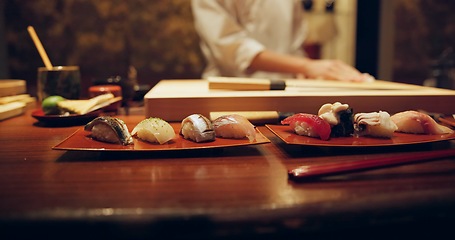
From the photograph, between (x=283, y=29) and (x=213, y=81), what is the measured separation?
1538 mm

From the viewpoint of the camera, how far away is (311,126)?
0.90 meters

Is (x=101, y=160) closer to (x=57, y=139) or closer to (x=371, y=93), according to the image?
(x=57, y=139)

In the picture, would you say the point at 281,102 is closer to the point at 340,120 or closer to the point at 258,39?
the point at 340,120

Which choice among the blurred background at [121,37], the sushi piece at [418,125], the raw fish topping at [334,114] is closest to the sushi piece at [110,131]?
the raw fish topping at [334,114]

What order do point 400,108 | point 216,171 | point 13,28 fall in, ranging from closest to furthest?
point 216,171 → point 400,108 → point 13,28

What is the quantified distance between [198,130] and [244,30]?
6.27 feet

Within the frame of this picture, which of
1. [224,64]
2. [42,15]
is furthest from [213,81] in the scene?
[42,15]

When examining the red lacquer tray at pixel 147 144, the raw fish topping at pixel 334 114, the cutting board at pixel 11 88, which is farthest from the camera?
the cutting board at pixel 11 88

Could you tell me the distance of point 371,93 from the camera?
1361mm

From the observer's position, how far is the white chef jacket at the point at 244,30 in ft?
8.11

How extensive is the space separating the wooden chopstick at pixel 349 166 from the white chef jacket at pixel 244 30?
171cm

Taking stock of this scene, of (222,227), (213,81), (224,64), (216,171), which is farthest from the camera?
(224,64)

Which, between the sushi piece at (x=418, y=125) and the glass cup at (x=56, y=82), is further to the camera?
the glass cup at (x=56, y=82)

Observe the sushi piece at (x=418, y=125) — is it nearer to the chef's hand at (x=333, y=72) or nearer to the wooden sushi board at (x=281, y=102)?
the wooden sushi board at (x=281, y=102)
